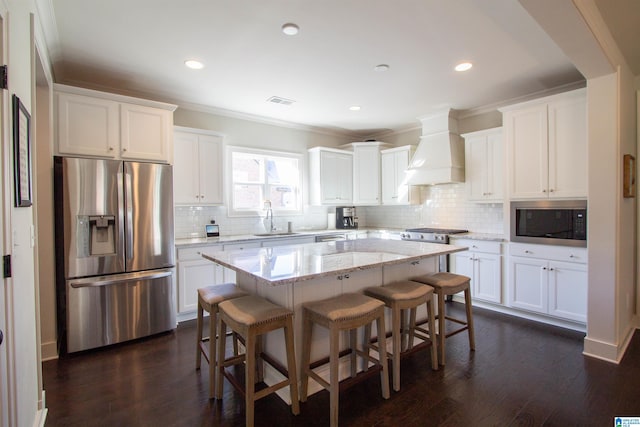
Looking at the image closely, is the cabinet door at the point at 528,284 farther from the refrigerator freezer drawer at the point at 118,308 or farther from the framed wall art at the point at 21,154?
the framed wall art at the point at 21,154

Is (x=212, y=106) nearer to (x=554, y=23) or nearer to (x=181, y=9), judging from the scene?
(x=181, y=9)

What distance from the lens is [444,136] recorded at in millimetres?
4523

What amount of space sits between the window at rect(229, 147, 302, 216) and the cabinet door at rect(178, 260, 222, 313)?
105cm

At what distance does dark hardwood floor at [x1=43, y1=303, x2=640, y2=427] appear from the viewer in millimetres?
1977

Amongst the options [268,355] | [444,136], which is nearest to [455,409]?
[268,355]

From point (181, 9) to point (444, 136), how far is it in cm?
355

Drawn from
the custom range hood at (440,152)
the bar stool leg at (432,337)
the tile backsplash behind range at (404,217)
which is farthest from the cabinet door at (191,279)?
the custom range hood at (440,152)

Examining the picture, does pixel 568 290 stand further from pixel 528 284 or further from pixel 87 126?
pixel 87 126

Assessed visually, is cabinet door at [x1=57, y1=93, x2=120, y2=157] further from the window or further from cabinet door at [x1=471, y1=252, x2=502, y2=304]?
cabinet door at [x1=471, y1=252, x2=502, y2=304]

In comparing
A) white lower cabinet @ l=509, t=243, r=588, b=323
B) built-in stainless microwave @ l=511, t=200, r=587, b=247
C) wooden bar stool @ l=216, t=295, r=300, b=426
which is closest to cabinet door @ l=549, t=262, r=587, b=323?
white lower cabinet @ l=509, t=243, r=588, b=323

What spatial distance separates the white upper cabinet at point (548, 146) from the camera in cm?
322

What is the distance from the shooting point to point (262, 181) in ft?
16.3

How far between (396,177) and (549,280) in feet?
8.31

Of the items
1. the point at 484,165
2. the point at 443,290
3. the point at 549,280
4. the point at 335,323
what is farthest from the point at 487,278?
the point at 335,323
